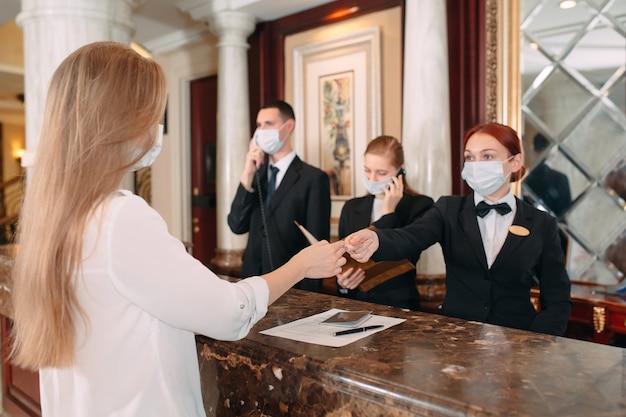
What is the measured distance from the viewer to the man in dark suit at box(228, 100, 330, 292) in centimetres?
322

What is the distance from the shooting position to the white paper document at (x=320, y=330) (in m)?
1.59

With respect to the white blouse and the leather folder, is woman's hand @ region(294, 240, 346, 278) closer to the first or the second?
the white blouse

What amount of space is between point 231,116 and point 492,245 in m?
3.78

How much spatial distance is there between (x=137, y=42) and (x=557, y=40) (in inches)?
205

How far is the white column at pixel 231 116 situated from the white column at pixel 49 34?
184cm

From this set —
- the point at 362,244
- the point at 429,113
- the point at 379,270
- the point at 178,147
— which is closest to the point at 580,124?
the point at 429,113

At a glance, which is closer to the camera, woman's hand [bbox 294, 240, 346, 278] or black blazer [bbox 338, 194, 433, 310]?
woman's hand [bbox 294, 240, 346, 278]

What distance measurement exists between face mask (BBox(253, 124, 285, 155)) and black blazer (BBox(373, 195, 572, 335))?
1.16 metres

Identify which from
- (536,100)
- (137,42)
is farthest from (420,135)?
(137,42)

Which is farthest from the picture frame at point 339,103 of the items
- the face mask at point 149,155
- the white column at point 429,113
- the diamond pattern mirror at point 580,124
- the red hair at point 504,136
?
the face mask at point 149,155

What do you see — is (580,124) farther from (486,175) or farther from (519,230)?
(519,230)

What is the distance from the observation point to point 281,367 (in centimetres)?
149

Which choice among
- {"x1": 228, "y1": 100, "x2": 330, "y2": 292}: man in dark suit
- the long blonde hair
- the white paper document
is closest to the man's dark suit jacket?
{"x1": 228, "y1": 100, "x2": 330, "y2": 292}: man in dark suit

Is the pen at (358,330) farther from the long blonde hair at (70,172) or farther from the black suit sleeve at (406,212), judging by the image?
the black suit sleeve at (406,212)
